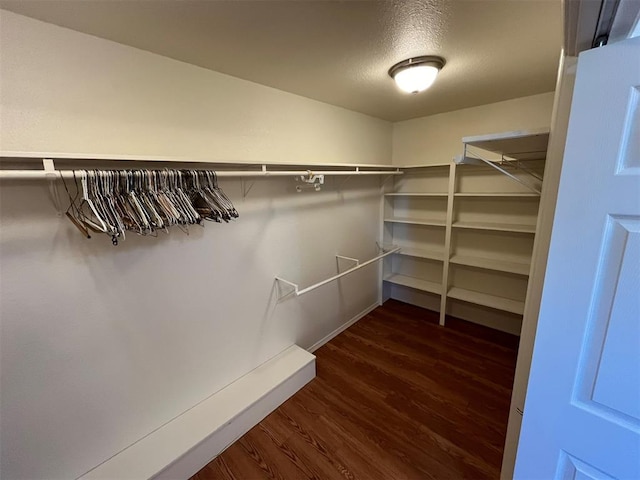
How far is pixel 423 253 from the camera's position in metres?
3.20

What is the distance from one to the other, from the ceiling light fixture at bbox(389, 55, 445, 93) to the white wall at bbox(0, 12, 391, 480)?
2.83 feet

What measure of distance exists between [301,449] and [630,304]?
177 centimetres

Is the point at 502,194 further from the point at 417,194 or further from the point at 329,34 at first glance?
the point at 329,34

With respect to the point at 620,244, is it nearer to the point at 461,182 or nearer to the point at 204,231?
the point at 204,231

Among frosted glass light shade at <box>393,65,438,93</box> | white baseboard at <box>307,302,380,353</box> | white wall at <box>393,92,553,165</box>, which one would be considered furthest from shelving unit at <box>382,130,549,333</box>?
frosted glass light shade at <box>393,65,438,93</box>

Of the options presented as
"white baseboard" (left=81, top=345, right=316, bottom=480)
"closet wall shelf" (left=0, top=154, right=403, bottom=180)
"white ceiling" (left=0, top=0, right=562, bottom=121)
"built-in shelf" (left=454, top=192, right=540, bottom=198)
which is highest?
"white ceiling" (left=0, top=0, right=562, bottom=121)

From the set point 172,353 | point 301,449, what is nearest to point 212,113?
point 172,353

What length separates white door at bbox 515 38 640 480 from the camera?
0.63 m

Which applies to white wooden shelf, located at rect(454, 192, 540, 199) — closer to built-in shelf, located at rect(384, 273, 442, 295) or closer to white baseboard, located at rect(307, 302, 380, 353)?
built-in shelf, located at rect(384, 273, 442, 295)

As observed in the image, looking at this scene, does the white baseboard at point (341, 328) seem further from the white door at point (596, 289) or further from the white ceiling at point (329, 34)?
the white ceiling at point (329, 34)

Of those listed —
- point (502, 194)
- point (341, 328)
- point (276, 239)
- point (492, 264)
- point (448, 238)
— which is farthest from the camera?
point (341, 328)

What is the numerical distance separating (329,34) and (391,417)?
7.65ft

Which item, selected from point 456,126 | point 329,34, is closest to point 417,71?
point 329,34

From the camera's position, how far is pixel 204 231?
1.69 m
